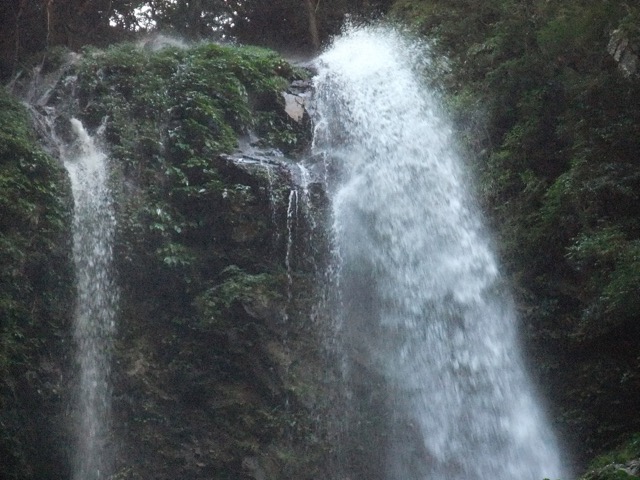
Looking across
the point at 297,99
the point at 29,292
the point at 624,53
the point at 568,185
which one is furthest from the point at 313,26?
the point at 29,292

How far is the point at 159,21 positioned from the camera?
1567cm

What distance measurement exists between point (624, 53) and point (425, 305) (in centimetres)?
488

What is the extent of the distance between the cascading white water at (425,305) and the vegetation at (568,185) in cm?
45

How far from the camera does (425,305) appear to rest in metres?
10.2

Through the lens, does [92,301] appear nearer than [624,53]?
Yes

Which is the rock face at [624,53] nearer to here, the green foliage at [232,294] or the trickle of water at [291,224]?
the trickle of water at [291,224]

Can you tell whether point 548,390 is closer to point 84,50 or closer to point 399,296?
point 399,296

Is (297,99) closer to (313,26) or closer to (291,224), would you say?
(291,224)

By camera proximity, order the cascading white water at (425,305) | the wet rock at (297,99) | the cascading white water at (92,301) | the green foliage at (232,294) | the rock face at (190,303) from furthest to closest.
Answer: the wet rock at (297,99) → the green foliage at (232,294) → the cascading white water at (425,305) → the rock face at (190,303) → the cascading white water at (92,301)

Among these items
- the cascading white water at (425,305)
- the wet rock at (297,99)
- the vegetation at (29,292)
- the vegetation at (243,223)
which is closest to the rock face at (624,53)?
the vegetation at (243,223)

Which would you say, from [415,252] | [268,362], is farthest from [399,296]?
[268,362]

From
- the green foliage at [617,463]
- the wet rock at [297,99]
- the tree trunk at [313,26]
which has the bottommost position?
the green foliage at [617,463]

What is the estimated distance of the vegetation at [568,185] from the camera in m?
8.54

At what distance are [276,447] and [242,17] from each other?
11.8m
